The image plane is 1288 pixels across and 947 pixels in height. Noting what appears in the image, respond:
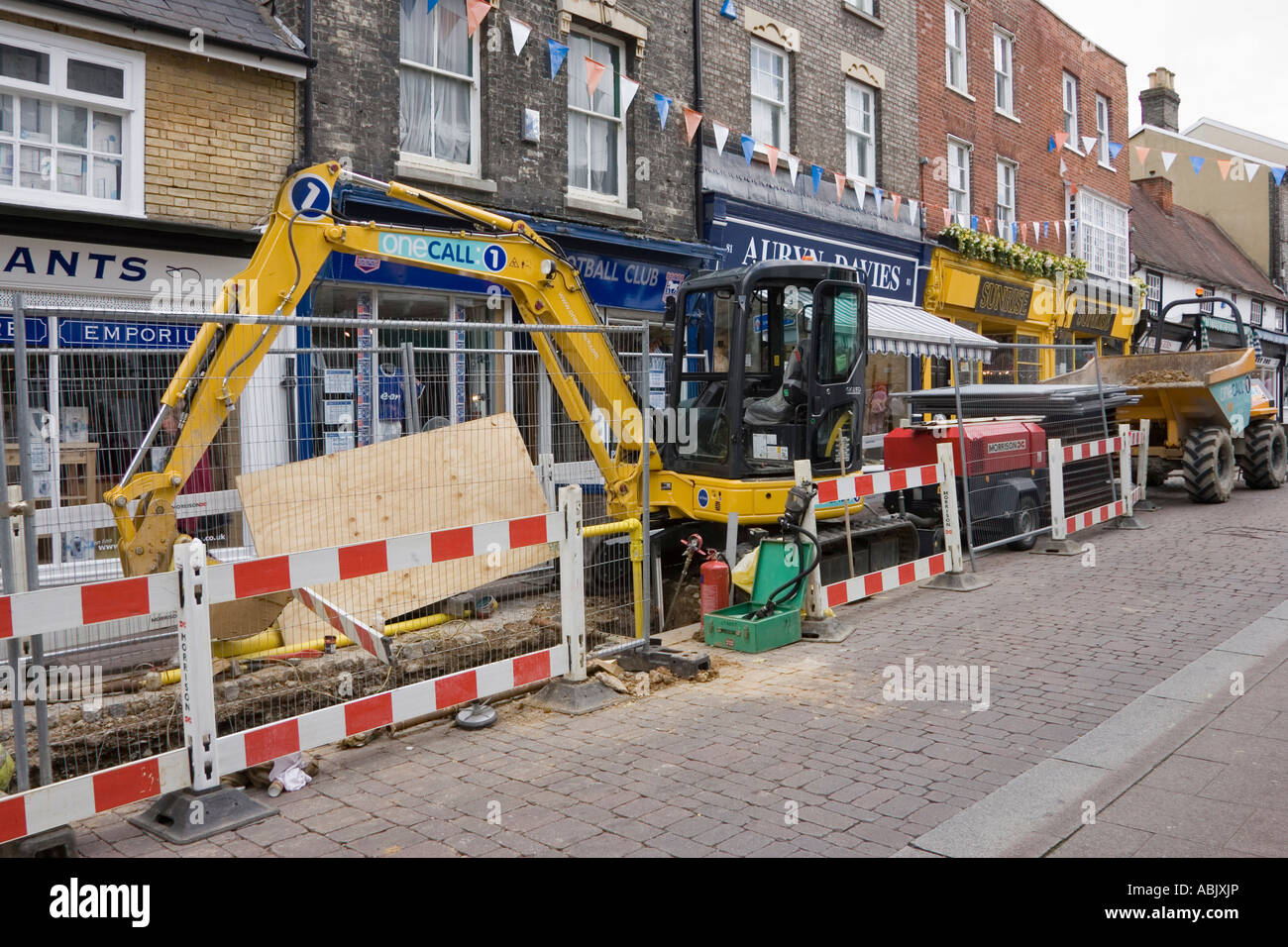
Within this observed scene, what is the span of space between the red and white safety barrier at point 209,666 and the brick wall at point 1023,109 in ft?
53.9

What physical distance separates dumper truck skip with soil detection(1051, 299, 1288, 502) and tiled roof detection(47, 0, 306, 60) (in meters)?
11.4

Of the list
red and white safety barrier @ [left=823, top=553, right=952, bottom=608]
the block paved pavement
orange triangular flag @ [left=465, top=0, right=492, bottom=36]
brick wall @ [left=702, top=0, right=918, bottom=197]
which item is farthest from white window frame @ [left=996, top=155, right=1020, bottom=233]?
the block paved pavement

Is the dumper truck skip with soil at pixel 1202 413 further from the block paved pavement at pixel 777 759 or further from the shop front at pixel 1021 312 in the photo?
the block paved pavement at pixel 777 759

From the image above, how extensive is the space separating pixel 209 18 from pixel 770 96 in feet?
29.5

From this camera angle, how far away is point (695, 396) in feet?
28.0

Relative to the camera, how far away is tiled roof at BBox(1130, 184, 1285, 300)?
29.8 meters

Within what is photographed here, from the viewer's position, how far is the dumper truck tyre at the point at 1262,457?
15.9 m

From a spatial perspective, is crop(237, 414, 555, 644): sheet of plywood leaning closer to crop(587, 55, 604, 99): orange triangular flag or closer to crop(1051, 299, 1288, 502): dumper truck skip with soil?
crop(587, 55, 604, 99): orange triangular flag

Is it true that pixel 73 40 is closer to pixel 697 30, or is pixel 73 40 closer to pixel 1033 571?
pixel 697 30

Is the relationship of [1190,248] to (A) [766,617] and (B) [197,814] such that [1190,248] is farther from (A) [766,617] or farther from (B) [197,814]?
(B) [197,814]

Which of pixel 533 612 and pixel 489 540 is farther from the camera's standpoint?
pixel 533 612

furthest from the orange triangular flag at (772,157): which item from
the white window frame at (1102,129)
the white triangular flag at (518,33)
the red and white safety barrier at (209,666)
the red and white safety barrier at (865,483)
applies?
the white window frame at (1102,129)
